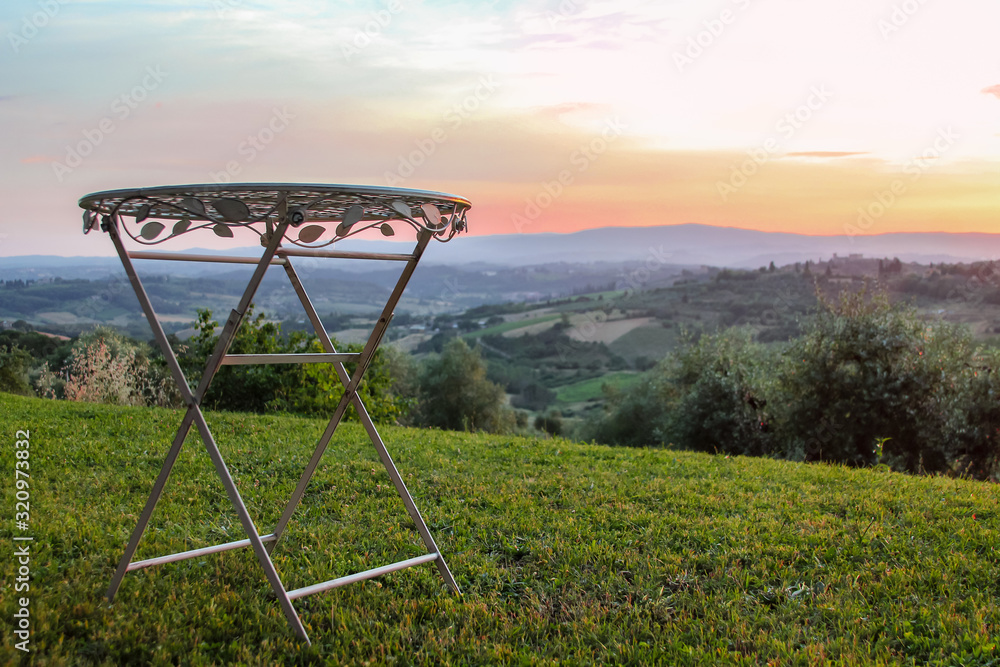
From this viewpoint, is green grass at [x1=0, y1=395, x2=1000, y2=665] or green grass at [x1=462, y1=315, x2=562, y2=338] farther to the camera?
green grass at [x1=462, y1=315, x2=562, y2=338]

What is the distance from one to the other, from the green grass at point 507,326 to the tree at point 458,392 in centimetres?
1140

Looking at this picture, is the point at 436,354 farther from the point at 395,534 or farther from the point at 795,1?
the point at 395,534

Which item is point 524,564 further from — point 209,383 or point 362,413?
point 209,383

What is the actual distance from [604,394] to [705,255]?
22.5 metres

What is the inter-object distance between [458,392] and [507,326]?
53.3 ft

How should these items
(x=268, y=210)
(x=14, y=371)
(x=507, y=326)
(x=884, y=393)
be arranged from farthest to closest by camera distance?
1. (x=507, y=326)
2. (x=884, y=393)
3. (x=14, y=371)
4. (x=268, y=210)

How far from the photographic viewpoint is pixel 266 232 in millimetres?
3039

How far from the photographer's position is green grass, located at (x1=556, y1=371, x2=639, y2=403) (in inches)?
1461

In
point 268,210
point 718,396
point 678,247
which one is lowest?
point 718,396

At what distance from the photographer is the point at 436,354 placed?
109 feet

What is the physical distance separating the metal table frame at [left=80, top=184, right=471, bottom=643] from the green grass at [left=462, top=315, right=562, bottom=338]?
38.9 m

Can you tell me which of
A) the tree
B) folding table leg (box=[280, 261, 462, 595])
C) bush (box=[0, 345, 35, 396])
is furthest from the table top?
the tree

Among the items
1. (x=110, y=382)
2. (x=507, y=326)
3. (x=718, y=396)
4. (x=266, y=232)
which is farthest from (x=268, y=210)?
(x=507, y=326)

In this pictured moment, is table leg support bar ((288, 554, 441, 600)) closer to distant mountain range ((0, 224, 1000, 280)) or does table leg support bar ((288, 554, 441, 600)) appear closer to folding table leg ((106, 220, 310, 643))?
folding table leg ((106, 220, 310, 643))
